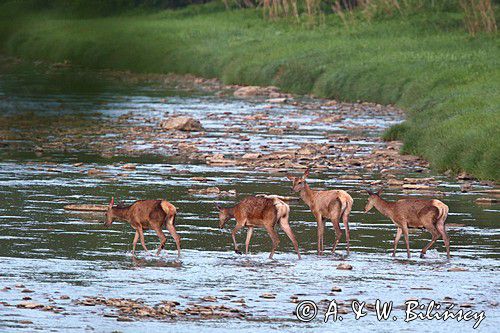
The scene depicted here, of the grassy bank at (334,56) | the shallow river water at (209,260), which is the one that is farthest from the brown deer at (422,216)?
the grassy bank at (334,56)

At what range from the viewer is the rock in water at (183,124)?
3688cm

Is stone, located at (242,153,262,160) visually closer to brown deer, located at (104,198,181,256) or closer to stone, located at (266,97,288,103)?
brown deer, located at (104,198,181,256)

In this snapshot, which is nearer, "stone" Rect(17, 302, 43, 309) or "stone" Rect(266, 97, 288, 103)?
"stone" Rect(17, 302, 43, 309)

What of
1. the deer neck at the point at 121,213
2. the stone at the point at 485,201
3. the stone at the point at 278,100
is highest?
the deer neck at the point at 121,213

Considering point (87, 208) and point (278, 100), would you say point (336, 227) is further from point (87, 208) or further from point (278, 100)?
point (278, 100)

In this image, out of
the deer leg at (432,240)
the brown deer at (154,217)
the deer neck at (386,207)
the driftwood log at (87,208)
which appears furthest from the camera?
the driftwood log at (87,208)

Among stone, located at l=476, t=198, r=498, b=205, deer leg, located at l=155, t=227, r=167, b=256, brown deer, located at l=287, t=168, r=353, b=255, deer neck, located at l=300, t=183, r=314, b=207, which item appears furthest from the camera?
stone, located at l=476, t=198, r=498, b=205

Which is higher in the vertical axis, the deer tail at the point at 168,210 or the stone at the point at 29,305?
the stone at the point at 29,305

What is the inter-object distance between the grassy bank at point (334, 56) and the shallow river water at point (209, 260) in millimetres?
3006

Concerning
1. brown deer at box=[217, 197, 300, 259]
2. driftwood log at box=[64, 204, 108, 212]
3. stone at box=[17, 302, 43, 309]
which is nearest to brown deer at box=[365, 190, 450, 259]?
brown deer at box=[217, 197, 300, 259]

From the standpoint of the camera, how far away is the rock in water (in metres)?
36.9

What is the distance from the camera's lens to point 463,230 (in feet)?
64.8

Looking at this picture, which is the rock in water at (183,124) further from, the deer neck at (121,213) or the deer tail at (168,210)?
the deer tail at (168,210)

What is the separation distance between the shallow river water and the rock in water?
803 centimetres
